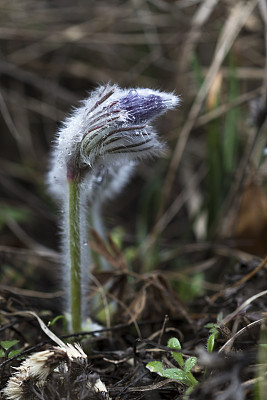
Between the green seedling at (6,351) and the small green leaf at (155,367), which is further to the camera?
the green seedling at (6,351)

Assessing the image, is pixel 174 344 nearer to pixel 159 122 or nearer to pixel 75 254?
pixel 75 254

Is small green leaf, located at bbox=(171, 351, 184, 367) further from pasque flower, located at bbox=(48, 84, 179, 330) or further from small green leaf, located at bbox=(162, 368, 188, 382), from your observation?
pasque flower, located at bbox=(48, 84, 179, 330)

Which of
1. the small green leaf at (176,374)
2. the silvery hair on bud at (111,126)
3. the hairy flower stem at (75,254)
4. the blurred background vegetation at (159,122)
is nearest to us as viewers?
the small green leaf at (176,374)

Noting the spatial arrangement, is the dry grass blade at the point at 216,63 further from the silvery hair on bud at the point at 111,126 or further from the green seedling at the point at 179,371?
the green seedling at the point at 179,371

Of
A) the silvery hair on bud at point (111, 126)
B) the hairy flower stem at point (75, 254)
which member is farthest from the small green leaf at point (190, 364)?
the silvery hair on bud at point (111, 126)

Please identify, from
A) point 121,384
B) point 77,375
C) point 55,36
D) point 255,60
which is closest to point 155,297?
point 121,384

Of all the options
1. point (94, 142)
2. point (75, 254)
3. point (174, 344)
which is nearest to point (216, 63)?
point (94, 142)

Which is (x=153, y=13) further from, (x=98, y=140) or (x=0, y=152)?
(x=98, y=140)
